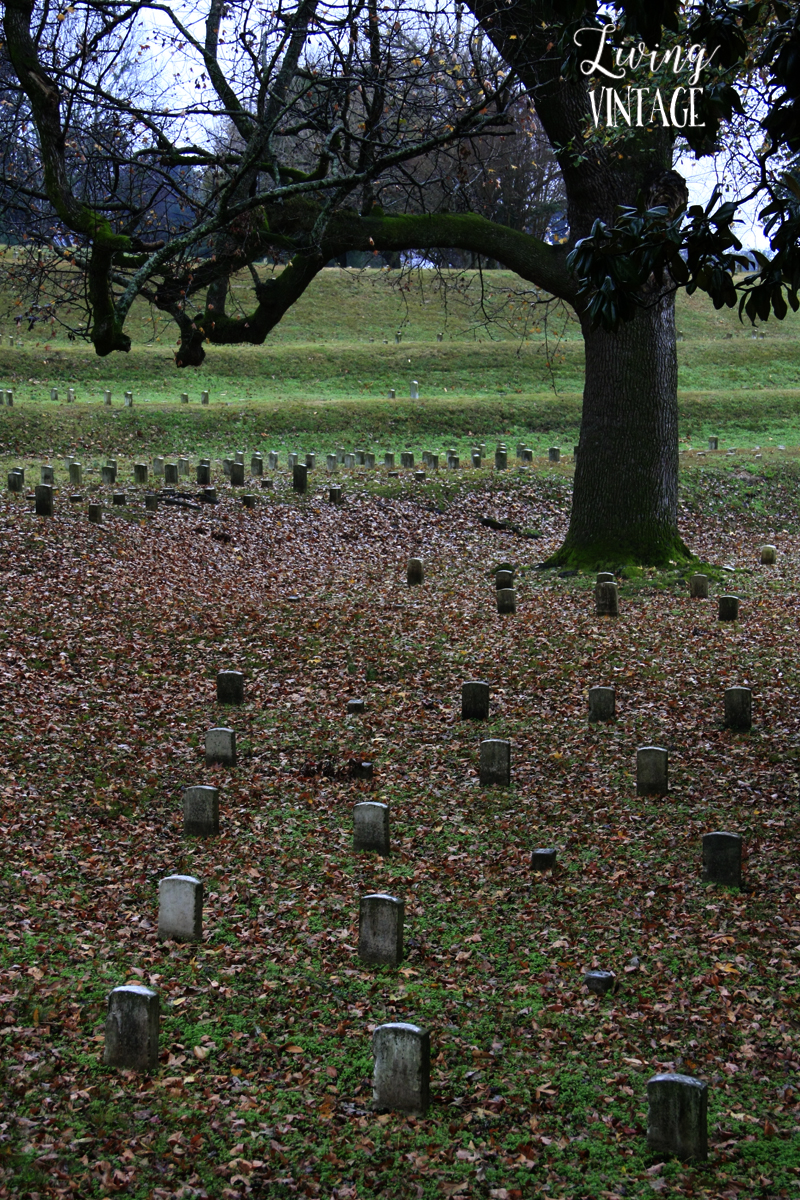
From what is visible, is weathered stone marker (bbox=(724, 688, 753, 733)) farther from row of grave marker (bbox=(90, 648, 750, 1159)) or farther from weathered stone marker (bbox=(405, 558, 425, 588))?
weathered stone marker (bbox=(405, 558, 425, 588))

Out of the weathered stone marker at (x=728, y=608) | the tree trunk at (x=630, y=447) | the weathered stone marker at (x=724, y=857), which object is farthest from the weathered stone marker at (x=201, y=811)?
the tree trunk at (x=630, y=447)

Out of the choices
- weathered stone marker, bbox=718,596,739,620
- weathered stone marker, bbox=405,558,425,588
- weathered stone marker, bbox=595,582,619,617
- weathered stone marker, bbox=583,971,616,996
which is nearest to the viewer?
weathered stone marker, bbox=583,971,616,996

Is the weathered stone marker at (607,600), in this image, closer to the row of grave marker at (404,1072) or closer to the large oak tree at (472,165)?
the large oak tree at (472,165)

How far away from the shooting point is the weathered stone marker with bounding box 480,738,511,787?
847 centimetres

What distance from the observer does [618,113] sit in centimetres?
1208

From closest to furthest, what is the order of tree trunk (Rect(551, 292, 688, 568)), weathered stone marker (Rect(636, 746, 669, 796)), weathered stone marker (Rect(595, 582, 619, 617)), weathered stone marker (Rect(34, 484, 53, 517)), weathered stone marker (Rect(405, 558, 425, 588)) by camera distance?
weathered stone marker (Rect(636, 746, 669, 796)) < weathered stone marker (Rect(595, 582, 619, 617)) < tree trunk (Rect(551, 292, 688, 568)) < weathered stone marker (Rect(405, 558, 425, 588)) < weathered stone marker (Rect(34, 484, 53, 517))

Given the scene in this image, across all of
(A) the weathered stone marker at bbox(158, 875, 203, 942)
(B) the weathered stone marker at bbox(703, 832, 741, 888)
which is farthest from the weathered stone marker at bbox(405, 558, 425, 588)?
(A) the weathered stone marker at bbox(158, 875, 203, 942)

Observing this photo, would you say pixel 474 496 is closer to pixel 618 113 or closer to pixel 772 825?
pixel 618 113

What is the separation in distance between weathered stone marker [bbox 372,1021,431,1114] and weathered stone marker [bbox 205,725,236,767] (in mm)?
4480

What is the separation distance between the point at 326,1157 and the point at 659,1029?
5.95 feet

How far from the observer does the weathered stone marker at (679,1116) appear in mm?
4234

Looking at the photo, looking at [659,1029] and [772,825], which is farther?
[772,825]

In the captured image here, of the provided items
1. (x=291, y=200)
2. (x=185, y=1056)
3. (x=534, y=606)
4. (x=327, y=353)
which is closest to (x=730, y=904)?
(x=185, y=1056)

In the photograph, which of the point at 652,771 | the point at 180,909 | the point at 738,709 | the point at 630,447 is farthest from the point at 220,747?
the point at 630,447
